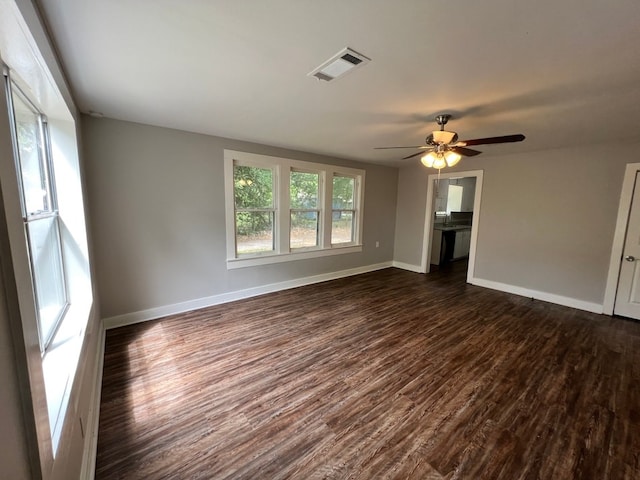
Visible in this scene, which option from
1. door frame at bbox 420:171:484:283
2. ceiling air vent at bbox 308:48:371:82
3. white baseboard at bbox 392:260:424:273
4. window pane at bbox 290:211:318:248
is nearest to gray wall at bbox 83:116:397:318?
window pane at bbox 290:211:318:248

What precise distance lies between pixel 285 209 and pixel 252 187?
24.2 inches

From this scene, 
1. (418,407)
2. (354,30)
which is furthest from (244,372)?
(354,30)

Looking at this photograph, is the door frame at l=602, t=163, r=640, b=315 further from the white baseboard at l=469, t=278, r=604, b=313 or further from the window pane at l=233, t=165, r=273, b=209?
the window pane at l=233, t=165, r=273, b=209

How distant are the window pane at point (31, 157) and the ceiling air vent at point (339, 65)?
1.63 meters

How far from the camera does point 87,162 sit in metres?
2.74

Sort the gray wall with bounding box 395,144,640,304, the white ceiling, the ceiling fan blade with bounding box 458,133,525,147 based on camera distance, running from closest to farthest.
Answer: the white ceiling
the ceiling fan blade with bounding box 458,133,525,147
the gray wall with bounding box 395,144,640,304

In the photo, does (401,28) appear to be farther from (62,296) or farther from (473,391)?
(62,296)

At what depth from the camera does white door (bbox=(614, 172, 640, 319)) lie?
135 inches

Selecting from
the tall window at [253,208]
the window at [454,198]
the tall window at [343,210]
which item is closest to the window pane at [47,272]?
the tall window at [253,208]

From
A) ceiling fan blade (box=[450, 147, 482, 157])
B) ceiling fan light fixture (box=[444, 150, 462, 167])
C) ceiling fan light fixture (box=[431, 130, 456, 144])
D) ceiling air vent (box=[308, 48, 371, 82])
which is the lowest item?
ceiling fan light fixture (box=[444, 150, 462, 167])

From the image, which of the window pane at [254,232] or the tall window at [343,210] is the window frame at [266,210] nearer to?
the window pane at [254,232]

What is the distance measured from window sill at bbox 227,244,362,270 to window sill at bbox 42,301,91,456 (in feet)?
6.58

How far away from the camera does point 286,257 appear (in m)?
4.41

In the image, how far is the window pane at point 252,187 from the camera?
3.82 metres
